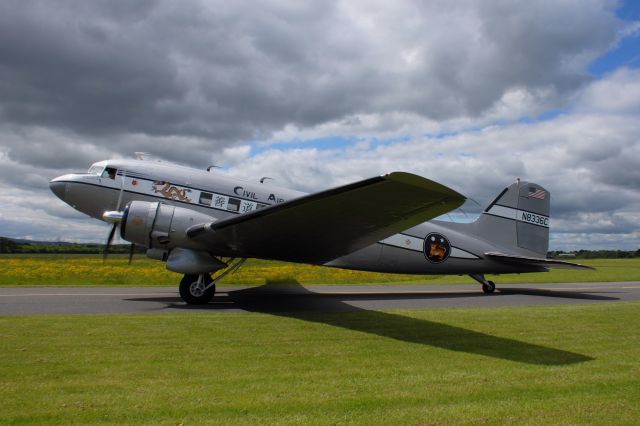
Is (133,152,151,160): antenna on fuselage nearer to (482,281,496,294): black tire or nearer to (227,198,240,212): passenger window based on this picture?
(227,198,240,212): passenger window

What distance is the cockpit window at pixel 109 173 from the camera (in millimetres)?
13281

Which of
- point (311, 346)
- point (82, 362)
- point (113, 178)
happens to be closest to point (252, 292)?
point (113, 178)

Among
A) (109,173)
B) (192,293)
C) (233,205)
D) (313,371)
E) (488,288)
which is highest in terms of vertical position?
(109,173)

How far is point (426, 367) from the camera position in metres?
5.96

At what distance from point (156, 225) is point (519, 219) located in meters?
13.4

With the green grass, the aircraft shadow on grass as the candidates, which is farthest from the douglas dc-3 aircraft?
the green grass

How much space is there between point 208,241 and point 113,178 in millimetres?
3881

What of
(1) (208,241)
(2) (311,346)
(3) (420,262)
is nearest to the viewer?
(2) (311,346)

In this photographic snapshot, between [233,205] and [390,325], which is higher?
[233,205]

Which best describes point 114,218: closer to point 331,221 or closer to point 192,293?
point 192,293

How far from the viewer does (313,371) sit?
18.7 feet

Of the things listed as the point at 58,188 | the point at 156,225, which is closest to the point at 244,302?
the point at 156,225

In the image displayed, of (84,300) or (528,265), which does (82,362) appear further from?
(528,265)

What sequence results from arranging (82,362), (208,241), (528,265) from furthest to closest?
(528,265)
(208,241)
(82,362)
